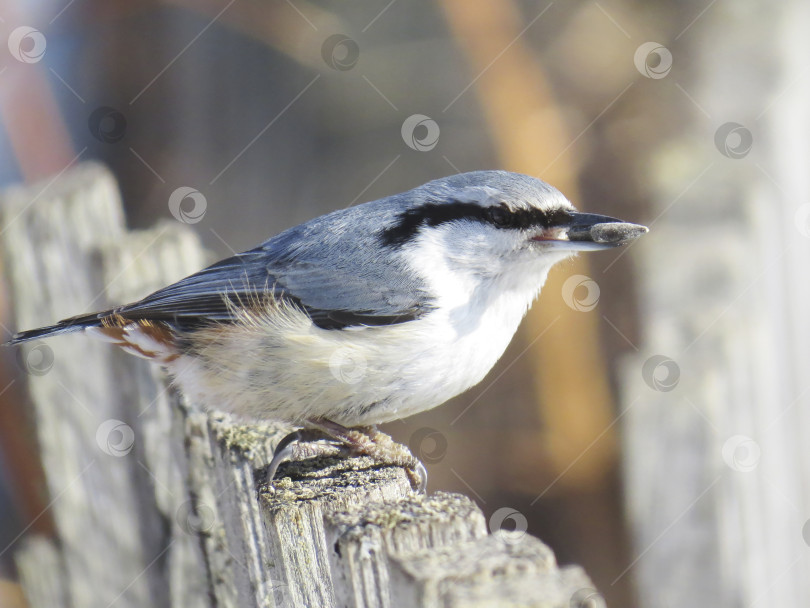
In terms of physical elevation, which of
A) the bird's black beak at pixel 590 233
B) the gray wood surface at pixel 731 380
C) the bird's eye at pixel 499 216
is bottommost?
the gray wood surface at pixel 731 380

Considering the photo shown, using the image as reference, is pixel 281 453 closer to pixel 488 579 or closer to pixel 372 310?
pixel 372 310

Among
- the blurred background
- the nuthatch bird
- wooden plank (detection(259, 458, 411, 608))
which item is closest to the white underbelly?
the nuthatch bird

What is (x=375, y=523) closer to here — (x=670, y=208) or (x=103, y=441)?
(x=103, y=441)

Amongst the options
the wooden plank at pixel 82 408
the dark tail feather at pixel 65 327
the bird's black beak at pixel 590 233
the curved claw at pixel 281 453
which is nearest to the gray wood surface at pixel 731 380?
the bird's black beak at pixel 590 233

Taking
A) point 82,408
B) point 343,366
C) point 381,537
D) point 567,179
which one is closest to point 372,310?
point 343,366

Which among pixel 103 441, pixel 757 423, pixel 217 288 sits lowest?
pixel 757 423

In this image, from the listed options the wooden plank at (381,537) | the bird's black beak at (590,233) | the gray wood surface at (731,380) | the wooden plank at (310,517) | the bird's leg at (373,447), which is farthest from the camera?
the gray wood surface at (731,380)

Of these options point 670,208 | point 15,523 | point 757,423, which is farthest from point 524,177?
point 15,523

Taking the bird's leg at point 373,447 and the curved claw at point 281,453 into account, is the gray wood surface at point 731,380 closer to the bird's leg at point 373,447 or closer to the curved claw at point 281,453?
the bird's leg at point 373,447
